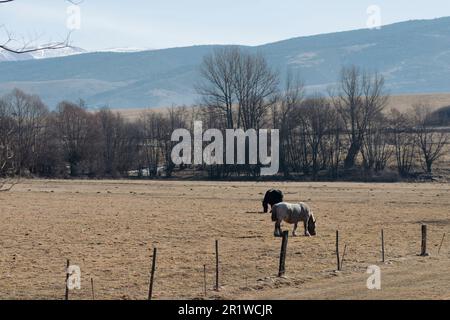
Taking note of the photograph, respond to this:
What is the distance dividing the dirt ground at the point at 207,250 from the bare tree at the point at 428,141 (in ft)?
149

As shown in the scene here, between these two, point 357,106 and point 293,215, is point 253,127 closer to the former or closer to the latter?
point 357,106

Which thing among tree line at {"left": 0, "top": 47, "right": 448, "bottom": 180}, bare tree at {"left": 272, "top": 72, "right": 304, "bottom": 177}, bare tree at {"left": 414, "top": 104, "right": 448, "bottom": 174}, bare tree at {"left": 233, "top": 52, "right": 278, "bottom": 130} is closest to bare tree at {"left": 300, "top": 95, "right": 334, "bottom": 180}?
tree line at {"left": 0, "top": 47, "right": 448, "bottom": 180}

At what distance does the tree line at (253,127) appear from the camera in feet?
312

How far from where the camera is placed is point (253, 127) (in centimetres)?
10169

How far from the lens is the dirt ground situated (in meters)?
Result: 19.0

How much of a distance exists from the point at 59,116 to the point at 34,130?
6.92m

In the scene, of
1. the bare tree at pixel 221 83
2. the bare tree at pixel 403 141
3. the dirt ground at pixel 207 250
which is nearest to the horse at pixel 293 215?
the dirt ground at pixel 207 250

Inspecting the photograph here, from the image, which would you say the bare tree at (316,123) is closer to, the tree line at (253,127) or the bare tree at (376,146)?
the tree line at (253,127)

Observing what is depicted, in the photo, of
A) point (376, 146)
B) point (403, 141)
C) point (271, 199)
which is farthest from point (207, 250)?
point (403, 141)
